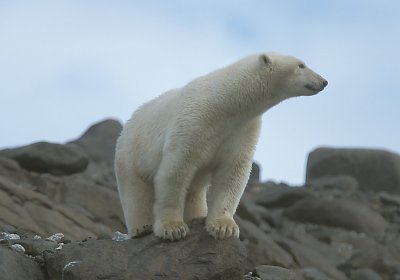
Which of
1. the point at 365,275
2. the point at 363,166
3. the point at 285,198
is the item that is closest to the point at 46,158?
the point at 365,275

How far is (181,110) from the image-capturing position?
24.2 ft

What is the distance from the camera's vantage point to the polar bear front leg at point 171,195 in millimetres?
7242

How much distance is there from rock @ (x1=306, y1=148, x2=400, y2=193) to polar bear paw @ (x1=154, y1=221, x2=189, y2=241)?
60.2 ft

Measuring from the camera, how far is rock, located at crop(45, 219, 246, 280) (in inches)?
274

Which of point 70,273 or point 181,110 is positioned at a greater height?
point 181,110

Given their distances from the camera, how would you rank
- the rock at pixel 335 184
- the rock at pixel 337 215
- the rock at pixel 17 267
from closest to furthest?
the rock at pixel 17 267
the rock at pixel 337 215
the rock at pixel 335 184

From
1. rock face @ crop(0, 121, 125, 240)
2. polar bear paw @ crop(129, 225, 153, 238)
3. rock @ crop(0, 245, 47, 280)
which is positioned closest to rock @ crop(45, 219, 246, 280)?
rock @ crop(0, 245, 47, 280)

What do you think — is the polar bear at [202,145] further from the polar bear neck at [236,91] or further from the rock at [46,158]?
the rock at [46,158]

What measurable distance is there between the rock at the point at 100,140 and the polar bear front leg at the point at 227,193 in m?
16.5

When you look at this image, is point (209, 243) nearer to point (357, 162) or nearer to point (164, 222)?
point (164, 222)

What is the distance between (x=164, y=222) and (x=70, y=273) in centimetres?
90

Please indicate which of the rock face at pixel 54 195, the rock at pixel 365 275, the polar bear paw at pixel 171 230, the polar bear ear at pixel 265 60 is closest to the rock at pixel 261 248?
the rock at pixel 365 275

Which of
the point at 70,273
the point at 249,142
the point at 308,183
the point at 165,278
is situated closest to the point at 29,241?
the point at 70,273

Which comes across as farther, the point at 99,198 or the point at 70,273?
the point at 99,198
